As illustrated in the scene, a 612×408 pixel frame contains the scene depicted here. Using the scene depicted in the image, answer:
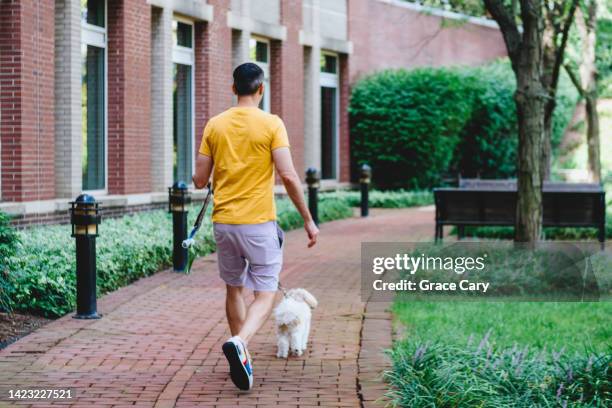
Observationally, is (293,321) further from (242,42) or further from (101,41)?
(242,42)

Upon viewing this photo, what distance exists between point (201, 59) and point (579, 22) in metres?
9.20

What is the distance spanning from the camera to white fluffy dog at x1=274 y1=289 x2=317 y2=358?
25.1 feet

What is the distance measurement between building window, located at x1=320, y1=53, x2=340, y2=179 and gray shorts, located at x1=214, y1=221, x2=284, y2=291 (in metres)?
19.7

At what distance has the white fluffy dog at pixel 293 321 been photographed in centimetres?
764

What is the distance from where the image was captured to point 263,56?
2295 centimetres

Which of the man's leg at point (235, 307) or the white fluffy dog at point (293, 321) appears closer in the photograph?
the man's leg at point (235, 307)

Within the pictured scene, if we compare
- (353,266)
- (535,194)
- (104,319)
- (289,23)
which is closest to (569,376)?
(104,319)

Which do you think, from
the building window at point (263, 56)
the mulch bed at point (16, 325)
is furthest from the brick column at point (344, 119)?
the mulch bed at point (16, 325)

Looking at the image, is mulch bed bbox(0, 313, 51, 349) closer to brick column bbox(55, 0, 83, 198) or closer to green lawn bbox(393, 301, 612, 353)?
green lawn bbox(393, 301, 612, 353)

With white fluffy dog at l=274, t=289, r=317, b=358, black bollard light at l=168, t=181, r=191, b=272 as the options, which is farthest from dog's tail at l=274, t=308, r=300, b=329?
black bollard light at l=168, t=181, r=191, b=272

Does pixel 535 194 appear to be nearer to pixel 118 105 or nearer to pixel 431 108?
pixel 118 105

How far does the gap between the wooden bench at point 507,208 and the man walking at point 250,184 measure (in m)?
8.93

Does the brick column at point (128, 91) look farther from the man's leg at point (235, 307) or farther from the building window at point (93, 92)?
the man's leg at point (235, 307)

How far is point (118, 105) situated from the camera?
16.6 meters
